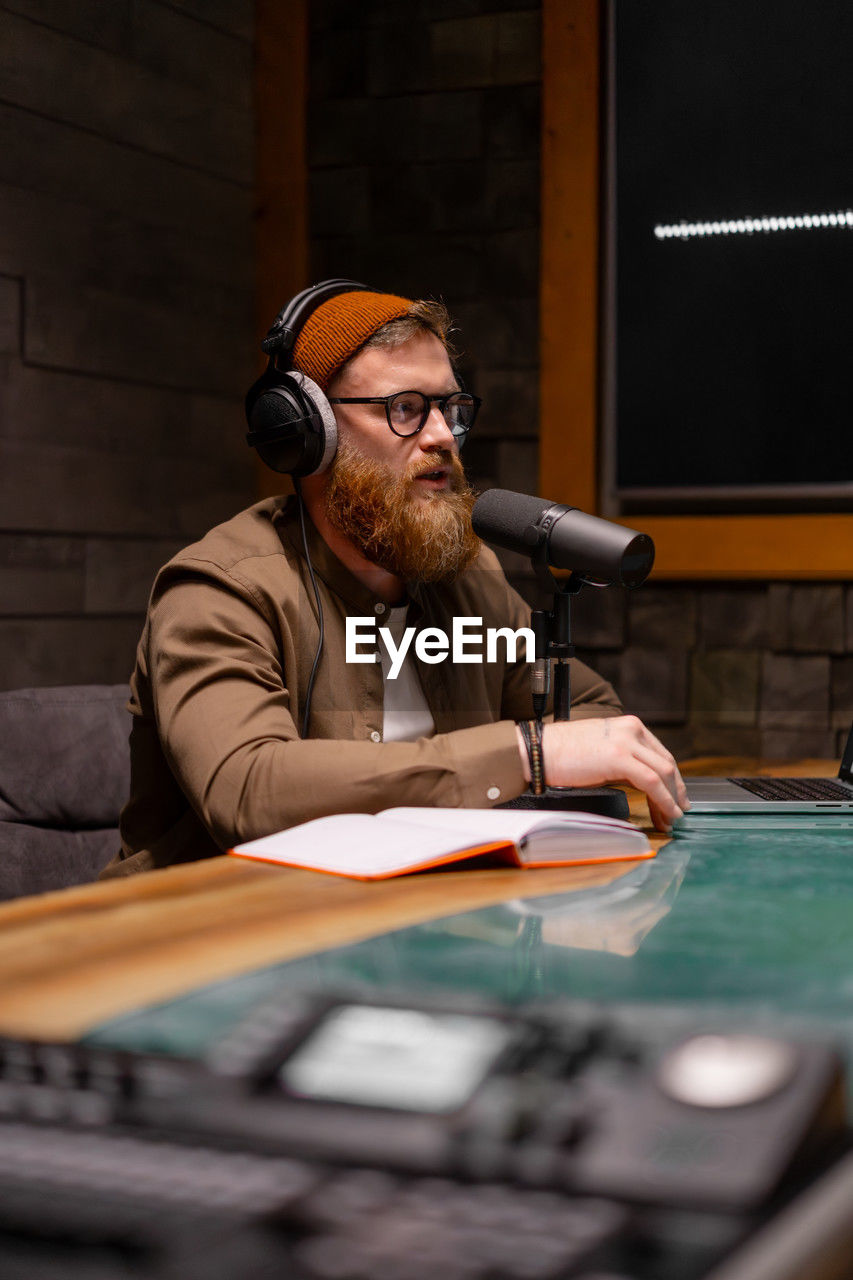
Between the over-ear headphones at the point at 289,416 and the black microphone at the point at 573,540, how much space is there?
38 cm

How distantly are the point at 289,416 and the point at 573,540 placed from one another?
0.52m

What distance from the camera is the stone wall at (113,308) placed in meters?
2.34

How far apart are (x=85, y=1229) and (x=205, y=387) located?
2567mm

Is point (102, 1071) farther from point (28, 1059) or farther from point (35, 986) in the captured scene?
point (35, 986)

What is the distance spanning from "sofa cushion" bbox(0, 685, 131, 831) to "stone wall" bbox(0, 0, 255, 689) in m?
0.55

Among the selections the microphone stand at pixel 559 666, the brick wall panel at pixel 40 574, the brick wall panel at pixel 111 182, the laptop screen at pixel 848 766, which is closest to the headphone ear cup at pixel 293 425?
the microphone stand at pixel 559 666

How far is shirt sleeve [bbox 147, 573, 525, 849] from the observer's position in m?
1.18

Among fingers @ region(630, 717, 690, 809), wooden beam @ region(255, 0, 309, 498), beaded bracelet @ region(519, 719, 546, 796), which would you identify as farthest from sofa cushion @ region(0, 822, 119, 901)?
wooden beam @ region(255, 0, 309, 498)

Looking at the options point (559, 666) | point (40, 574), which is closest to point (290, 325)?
point (559, 666)

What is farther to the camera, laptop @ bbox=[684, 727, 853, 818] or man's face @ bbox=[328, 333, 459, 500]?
man's face @ bbox=[328, 333, 459, 500]

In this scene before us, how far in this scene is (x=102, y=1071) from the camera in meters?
0.50

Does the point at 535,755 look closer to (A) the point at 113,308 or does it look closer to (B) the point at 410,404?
(B) the point at 410,404

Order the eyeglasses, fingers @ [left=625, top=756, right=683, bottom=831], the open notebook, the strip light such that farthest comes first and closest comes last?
the strip light, the eyeglasses, fingers @ [left=625, top=756, right=683, bottom=831], the open notebook

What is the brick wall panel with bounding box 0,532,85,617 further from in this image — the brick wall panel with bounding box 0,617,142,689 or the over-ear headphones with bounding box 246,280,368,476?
the over-ear headphones with bounding box 246,280,368,476
